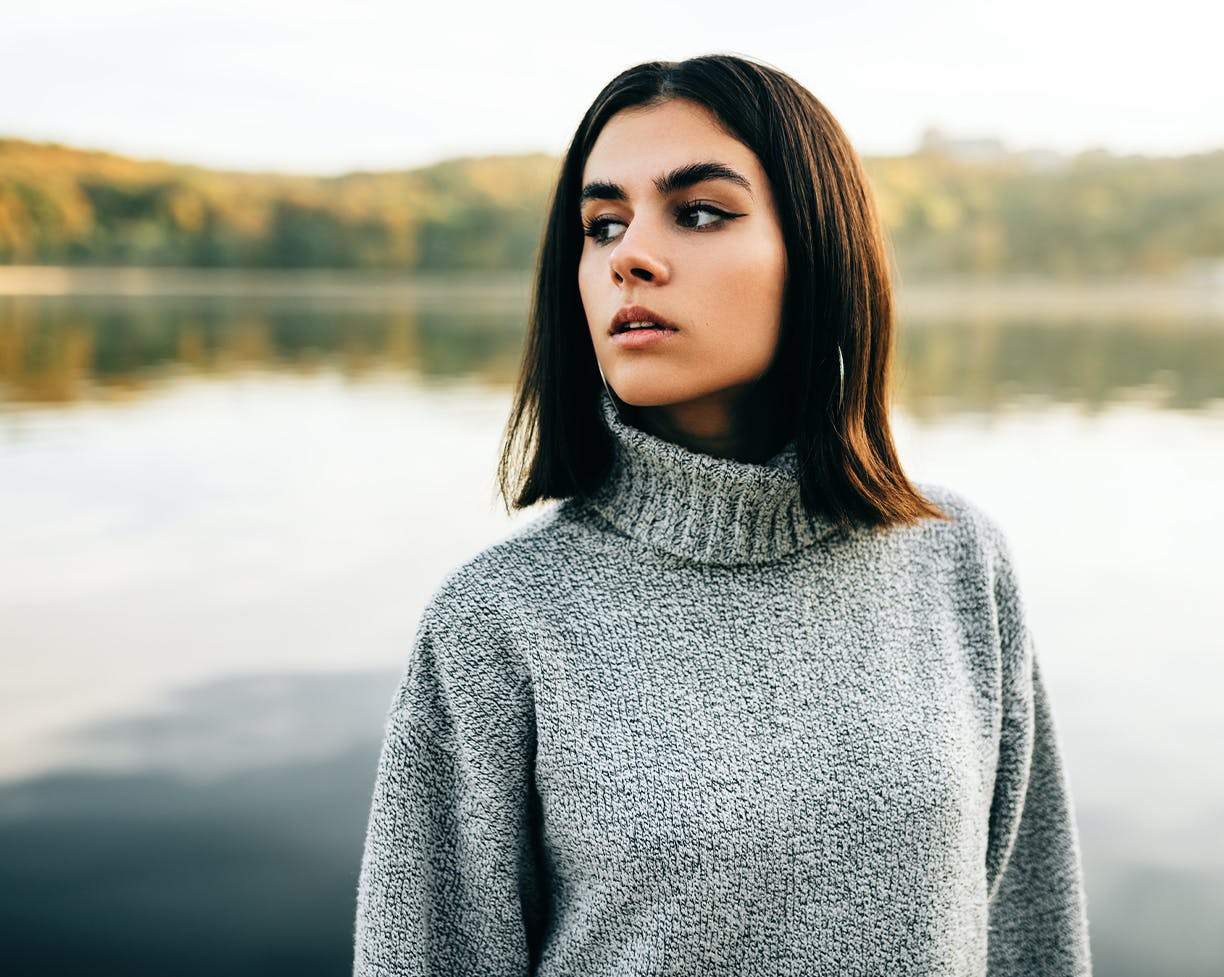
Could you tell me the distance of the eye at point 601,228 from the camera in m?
1.24

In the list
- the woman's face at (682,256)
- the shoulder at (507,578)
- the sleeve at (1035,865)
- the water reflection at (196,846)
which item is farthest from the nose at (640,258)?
the water reflection at (196,846)

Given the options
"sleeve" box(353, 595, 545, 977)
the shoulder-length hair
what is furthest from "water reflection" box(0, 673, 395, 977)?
the shoulder-length hair

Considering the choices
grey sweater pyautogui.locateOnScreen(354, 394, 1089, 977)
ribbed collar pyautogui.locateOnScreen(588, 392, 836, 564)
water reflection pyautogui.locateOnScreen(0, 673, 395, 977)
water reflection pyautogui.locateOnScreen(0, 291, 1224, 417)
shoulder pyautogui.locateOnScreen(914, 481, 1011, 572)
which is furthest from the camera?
water reflection pyautogui.locateOnScreen(0, 291, 1224, 417)

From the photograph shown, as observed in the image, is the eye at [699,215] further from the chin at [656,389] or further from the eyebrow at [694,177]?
the chin at [656,389]

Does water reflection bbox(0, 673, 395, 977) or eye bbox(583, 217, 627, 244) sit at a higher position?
eye bbox(583, 217, 627, 244)

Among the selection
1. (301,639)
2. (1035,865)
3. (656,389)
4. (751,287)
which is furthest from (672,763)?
(301,639)

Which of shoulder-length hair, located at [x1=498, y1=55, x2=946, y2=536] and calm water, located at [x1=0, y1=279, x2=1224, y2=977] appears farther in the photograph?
calm water, located at [x1=0, y1=279, x2=1224, y2=977]

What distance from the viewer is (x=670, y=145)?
1183mm

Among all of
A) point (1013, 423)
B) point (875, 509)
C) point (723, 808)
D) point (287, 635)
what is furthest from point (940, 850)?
point (1013, 423)

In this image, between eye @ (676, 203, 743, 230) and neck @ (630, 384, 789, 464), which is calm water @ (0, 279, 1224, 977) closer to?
neck @ (630, 384, 789, 464)

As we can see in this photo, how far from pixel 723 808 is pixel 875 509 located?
376mm

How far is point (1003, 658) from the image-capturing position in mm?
1379

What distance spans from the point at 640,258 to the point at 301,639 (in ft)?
10.9

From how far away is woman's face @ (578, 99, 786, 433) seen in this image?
1172 mm
